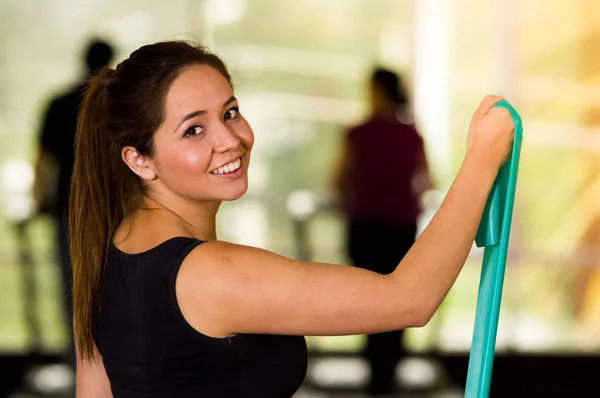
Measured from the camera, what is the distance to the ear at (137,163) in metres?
1.41

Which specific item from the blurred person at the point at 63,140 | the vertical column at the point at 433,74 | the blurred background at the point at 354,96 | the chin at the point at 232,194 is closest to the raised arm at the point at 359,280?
the chin at the point at 232,194

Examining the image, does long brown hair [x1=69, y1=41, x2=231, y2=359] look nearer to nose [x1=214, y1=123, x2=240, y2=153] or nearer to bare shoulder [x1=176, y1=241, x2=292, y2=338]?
nose [x1=214, y1=123, x2=240, y2=153]

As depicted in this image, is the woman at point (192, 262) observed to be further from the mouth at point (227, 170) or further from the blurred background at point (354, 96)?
the blurred background at point (354, 96)

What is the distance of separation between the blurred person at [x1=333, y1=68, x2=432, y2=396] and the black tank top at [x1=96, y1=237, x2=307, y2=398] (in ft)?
8.96

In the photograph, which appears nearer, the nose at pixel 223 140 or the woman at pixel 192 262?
the woman at pixel 192 262

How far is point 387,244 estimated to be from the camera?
418 cm

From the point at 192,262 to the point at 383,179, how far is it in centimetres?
289

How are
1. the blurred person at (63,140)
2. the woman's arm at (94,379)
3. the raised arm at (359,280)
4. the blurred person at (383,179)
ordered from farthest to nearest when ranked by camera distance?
the blurred person at (383,179)
the blurred person at (63,140)
the woman's arm at (94,379)
the raised arm at (359,280)

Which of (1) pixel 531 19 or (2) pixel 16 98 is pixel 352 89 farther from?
(2) pixel 16 98

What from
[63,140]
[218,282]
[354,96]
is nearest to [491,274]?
[218,282]

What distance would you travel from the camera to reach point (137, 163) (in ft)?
4.64

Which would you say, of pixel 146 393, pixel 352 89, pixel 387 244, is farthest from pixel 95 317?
pixel 352 89

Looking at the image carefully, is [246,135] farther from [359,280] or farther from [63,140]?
[63,140]

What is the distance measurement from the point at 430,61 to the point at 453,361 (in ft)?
5.49
